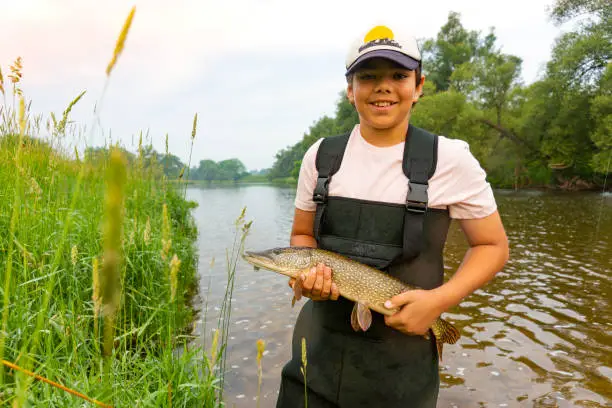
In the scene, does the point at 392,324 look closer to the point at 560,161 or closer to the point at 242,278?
the point at 242,278

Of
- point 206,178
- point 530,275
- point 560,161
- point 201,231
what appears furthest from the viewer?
point 206,178

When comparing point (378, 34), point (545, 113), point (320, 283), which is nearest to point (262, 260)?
point (320, 283)

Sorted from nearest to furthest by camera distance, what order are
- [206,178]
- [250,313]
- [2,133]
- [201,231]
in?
1. [2,133]
2. [250,313]
3. [201,231]
4. [206,178]

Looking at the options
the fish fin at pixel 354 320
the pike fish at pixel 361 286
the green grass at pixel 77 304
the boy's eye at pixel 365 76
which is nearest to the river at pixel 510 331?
the green grass at pixel 77 304

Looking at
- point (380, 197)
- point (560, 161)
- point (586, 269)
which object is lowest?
point (586, 269)

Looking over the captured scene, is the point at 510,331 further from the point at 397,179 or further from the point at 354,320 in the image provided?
the point at 397,179

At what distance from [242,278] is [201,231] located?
8.05 m

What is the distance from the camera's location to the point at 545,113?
3025 centimetres

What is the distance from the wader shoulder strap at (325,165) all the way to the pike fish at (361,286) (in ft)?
0.60

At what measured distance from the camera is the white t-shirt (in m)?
2.25

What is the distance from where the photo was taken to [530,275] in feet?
29.5

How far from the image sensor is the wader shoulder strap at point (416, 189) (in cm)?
225

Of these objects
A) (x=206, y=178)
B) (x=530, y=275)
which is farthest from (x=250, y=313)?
(x=206, y=178)

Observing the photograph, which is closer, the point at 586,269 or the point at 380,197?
the point at 380,197
